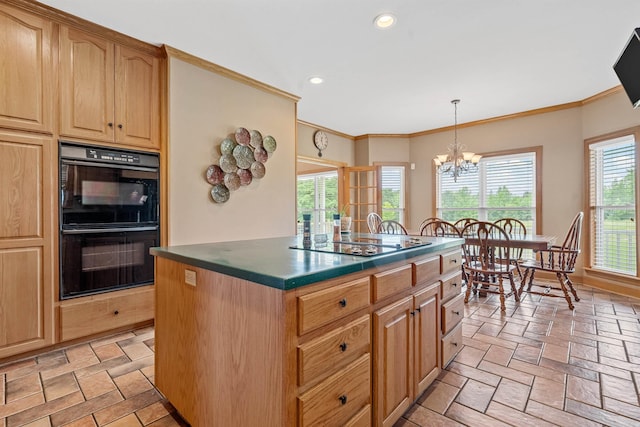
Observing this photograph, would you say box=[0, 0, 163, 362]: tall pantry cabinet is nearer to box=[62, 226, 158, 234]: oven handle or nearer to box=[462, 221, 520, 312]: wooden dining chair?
box=[62, 226, 158, 234]: oven handle

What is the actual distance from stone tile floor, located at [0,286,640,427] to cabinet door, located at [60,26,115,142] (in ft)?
5.64

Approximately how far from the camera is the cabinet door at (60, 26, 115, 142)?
235 cm

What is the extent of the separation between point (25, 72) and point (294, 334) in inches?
108

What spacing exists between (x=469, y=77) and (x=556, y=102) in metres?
1.86

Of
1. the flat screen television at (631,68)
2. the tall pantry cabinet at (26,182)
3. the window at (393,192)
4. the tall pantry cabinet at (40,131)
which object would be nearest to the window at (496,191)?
the window at (393,192)

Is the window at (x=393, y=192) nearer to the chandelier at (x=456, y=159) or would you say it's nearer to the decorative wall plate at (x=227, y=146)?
the chandelier at (x=456, y=159)

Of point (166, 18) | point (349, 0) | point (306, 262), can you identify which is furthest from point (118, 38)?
point (306, 262)

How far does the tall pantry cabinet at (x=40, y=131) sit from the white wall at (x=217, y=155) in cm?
52

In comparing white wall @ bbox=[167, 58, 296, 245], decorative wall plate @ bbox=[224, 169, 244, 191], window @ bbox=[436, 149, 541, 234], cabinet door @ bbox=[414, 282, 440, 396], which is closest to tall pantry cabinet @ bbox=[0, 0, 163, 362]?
white wall @ bbox=[167, 58, 296, 245]

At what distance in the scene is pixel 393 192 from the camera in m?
A: 6.11

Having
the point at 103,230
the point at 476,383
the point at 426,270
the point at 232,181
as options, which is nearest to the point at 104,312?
the point at 103,230

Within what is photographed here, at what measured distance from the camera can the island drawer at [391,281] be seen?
134 centimetres

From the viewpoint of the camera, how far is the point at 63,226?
2.31 meters

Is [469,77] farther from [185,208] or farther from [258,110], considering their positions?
[185,208]
